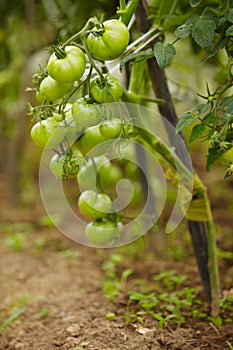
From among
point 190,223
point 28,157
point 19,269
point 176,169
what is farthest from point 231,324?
point 28,157

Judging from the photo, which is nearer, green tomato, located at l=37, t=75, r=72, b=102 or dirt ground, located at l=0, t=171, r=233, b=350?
green tomato, located at l=37, t=75, r=72, b=102

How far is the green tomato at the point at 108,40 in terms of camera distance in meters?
0.91

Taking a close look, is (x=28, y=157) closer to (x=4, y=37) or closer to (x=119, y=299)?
(x=4, y=37)

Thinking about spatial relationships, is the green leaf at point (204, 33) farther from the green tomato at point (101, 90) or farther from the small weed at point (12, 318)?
the small weed at point (12, 318)

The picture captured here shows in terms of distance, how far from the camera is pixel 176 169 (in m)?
1.28

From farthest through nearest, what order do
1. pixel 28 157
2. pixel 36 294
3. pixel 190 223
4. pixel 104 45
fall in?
pixel 28 157 → pixel 36 294 → pixel 190 223 → pixel 104 45

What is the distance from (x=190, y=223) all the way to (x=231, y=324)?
285 mm

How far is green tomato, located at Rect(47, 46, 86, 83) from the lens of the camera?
91 centimetres

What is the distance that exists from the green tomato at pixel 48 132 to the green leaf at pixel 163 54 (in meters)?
0.23

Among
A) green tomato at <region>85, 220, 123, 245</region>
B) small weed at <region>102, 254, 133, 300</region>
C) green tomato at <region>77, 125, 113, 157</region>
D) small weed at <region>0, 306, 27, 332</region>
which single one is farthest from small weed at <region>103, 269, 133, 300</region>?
green tomato at <region>77, 125, 113, 157</region>

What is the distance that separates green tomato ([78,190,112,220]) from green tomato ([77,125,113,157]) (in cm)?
12

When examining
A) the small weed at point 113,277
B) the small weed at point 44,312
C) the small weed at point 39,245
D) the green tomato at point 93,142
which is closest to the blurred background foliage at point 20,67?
the small weed at point 39,245

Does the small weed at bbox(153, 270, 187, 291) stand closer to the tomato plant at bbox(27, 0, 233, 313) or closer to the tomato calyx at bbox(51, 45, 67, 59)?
the tomato plant at bbox(27, 0, 233, 313)

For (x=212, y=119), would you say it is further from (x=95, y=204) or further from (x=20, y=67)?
(x=20, y=67)
